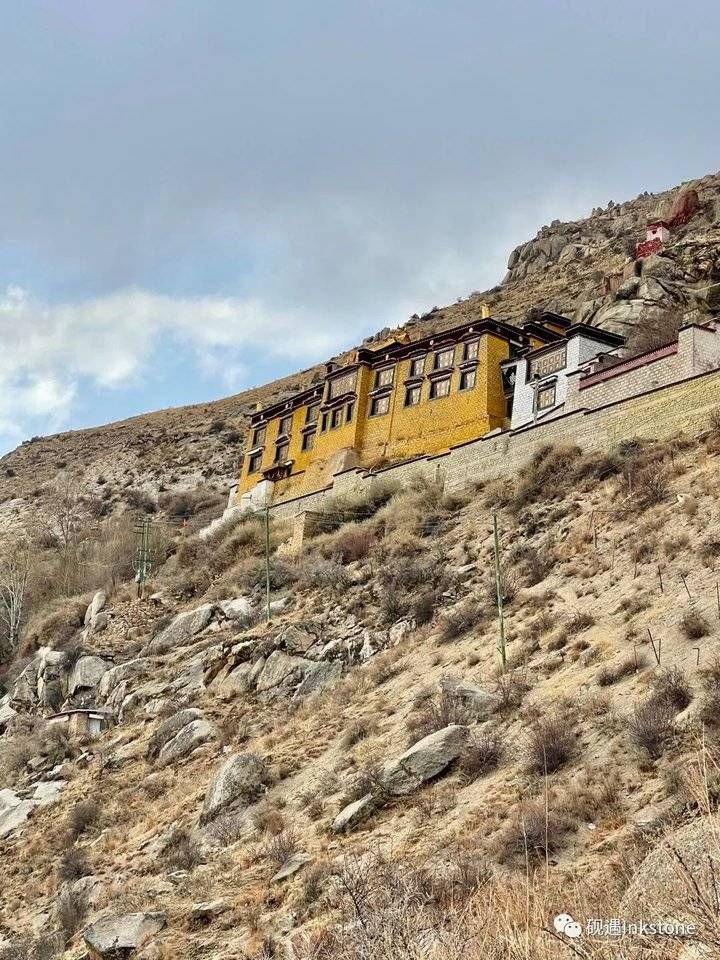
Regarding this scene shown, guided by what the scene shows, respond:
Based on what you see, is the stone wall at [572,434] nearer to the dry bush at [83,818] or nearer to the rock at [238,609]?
the rock at [238,609]

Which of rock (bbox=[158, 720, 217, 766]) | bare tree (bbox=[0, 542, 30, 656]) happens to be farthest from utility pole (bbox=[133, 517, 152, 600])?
rock (bbox=[158, 720, 217, 766])

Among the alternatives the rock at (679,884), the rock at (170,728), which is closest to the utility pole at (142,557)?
the rock at (170,728)

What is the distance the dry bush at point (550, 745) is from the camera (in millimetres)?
15648

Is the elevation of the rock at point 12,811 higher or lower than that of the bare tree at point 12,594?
lower

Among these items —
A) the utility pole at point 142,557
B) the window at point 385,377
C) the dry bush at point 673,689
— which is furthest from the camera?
the window at point 385,377

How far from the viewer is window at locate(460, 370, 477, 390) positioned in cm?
4571

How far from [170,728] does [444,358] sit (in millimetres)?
25482

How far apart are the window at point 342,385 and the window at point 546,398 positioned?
34.8 ft

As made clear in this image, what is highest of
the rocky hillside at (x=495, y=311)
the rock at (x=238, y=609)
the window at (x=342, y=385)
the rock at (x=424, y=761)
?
the rocky hillside at (x=495, y=311)

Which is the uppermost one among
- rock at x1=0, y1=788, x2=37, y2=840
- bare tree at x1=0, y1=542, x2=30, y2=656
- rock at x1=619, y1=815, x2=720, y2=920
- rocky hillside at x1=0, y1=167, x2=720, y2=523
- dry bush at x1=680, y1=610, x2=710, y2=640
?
rocky hillside at x1=0, y1=167, x2=720, y2=523

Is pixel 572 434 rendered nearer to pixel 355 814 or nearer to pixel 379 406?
pixel 379 406

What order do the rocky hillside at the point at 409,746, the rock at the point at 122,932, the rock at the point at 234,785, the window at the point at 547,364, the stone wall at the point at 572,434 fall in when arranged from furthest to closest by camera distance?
1. the window at the point at 547,364
2. the stone wall at the point at 572,434
3. the rock at the point at 234,785
4. the rock at the point at 122,932
5. the rocky hillside at the point at 409,746

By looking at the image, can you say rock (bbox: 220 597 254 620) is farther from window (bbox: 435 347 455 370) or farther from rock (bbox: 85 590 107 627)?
window (bbox: 435 347 455 370)

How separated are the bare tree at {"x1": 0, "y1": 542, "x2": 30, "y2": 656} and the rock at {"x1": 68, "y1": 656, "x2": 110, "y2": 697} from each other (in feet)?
39.8
